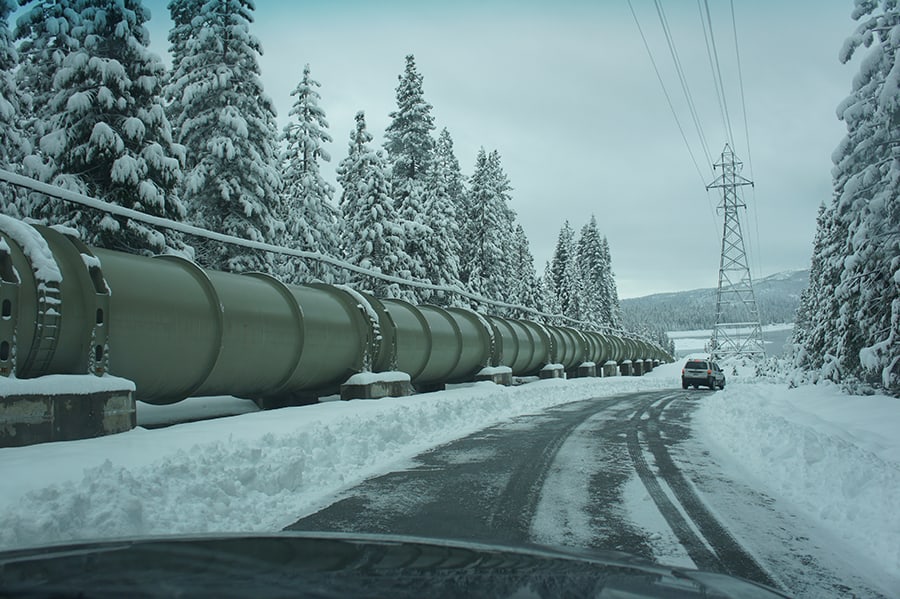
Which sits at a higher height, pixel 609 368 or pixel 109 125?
pixel 109 125

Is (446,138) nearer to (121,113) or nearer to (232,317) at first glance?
(121,113)

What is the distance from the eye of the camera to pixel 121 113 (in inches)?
683

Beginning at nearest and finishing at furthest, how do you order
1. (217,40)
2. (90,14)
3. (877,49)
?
(877,49)
(90,14)
(217,40)

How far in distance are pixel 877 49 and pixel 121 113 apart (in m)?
19.8

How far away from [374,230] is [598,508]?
26.5 metres

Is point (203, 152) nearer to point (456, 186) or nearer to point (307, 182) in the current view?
point (307, 182)

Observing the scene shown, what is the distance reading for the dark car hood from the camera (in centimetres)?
160

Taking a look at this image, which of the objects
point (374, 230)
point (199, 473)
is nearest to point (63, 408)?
point (199, 473)

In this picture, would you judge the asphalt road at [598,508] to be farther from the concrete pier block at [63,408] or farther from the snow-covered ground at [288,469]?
the concrete pier block at [63,408]

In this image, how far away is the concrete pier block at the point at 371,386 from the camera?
1259 cm

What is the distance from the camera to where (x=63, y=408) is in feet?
21.0

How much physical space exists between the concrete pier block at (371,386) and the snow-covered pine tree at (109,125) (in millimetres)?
8521

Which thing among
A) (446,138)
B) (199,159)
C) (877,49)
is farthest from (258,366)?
(446,138)

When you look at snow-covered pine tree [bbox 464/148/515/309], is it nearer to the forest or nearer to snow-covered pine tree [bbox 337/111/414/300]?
the forest
